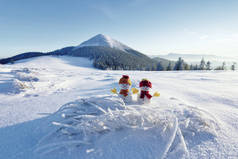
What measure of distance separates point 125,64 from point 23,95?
2110 inches

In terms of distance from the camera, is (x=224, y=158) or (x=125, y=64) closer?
(x=224, y=158)

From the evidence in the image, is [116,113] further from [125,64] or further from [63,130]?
[125,64]

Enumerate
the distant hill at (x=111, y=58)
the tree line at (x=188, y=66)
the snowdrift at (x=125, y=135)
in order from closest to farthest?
the snowdrift at (x=125, y=135) < the tree line at (x=188, y=66) < the distant hill at (x=111, y=58)

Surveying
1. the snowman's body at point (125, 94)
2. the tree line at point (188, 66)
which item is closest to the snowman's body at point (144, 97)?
the snowman's body at point (125, 94)

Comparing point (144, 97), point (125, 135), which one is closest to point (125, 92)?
point (144, 97)

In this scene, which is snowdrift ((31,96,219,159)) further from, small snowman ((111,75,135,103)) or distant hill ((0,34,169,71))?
distant hill ((0,34,169,71))

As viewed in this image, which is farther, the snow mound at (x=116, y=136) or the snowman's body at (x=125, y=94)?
the snowman's body at (x=125, y=94)

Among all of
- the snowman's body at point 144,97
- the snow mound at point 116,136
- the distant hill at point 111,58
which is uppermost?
the distant hill at point 111,58

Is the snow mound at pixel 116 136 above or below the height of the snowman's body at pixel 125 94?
below

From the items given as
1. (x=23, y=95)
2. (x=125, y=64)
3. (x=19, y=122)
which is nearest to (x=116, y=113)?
(x=19, y=122)

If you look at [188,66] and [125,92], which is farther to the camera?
[188,66]

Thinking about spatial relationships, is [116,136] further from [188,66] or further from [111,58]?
[111,58]

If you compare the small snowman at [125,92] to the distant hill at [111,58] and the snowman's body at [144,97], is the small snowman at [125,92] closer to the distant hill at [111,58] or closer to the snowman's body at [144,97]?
the snowman's body at [144,97]

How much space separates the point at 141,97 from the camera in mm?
1395
